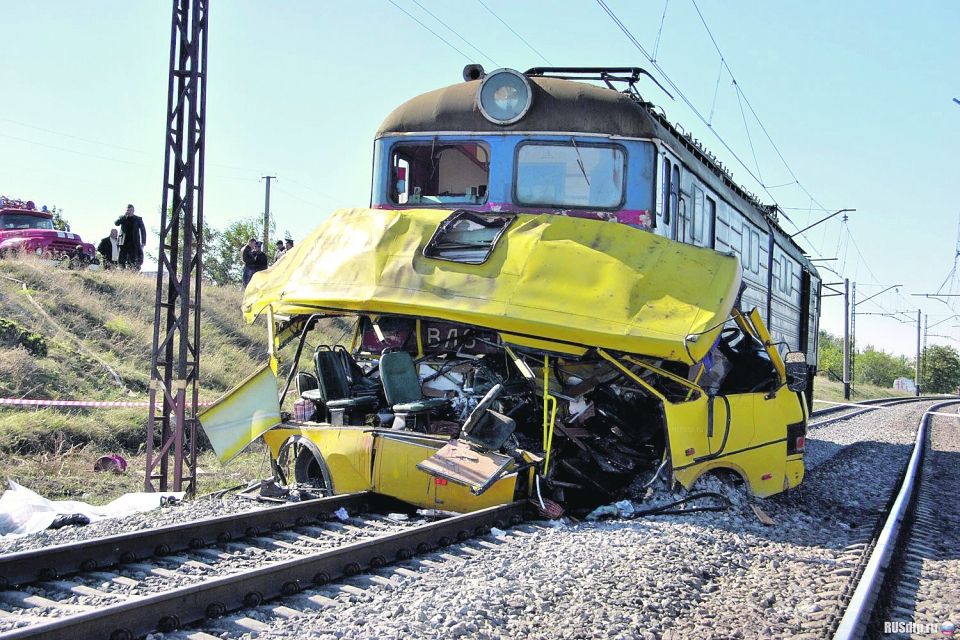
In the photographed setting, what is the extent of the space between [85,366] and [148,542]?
32.8 feet

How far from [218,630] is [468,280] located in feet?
12.7

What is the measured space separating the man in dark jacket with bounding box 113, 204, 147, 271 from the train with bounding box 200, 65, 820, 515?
11843 millimetres

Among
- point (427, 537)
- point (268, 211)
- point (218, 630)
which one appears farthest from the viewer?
point (268, 211)

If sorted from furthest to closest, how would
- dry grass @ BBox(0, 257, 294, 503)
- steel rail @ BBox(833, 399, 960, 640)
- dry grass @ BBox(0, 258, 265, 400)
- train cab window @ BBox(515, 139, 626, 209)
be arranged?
dry grass @ BBox(0, 258, 265, 400)
dry grass @ BBox(0, 257, 294, 503)
train cab window @ BBox(515, 139, 626, 209)
steel rail @ BBox(833, 399, 960, 640)

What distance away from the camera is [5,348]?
13.1 m

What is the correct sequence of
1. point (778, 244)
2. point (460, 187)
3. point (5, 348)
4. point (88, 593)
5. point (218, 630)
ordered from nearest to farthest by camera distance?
point (218, 630) < point (88, 593) < point (460, 187) < point (5, 348) < point (778, 244)

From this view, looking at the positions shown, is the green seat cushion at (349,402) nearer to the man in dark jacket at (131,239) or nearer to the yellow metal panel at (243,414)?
the yellow metal panel at (243,414)

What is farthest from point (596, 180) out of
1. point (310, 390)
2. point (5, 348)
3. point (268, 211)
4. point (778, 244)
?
point (268, 211)

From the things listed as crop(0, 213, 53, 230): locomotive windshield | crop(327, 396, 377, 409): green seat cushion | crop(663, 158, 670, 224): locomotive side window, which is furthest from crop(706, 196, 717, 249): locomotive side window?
crop(0, 213, 53, 230): locomotive windshield

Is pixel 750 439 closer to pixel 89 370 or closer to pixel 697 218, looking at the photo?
pixel 697 218

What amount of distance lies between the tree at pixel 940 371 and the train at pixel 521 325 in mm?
83685

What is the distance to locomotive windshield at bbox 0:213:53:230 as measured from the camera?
2284cm

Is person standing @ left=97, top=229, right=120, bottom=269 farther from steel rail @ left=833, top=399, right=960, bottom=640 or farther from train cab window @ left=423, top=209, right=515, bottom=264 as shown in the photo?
steel rail @ left=833, top=399, right=960, bottom=640

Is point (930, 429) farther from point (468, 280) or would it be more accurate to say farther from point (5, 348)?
point (5, 348)
